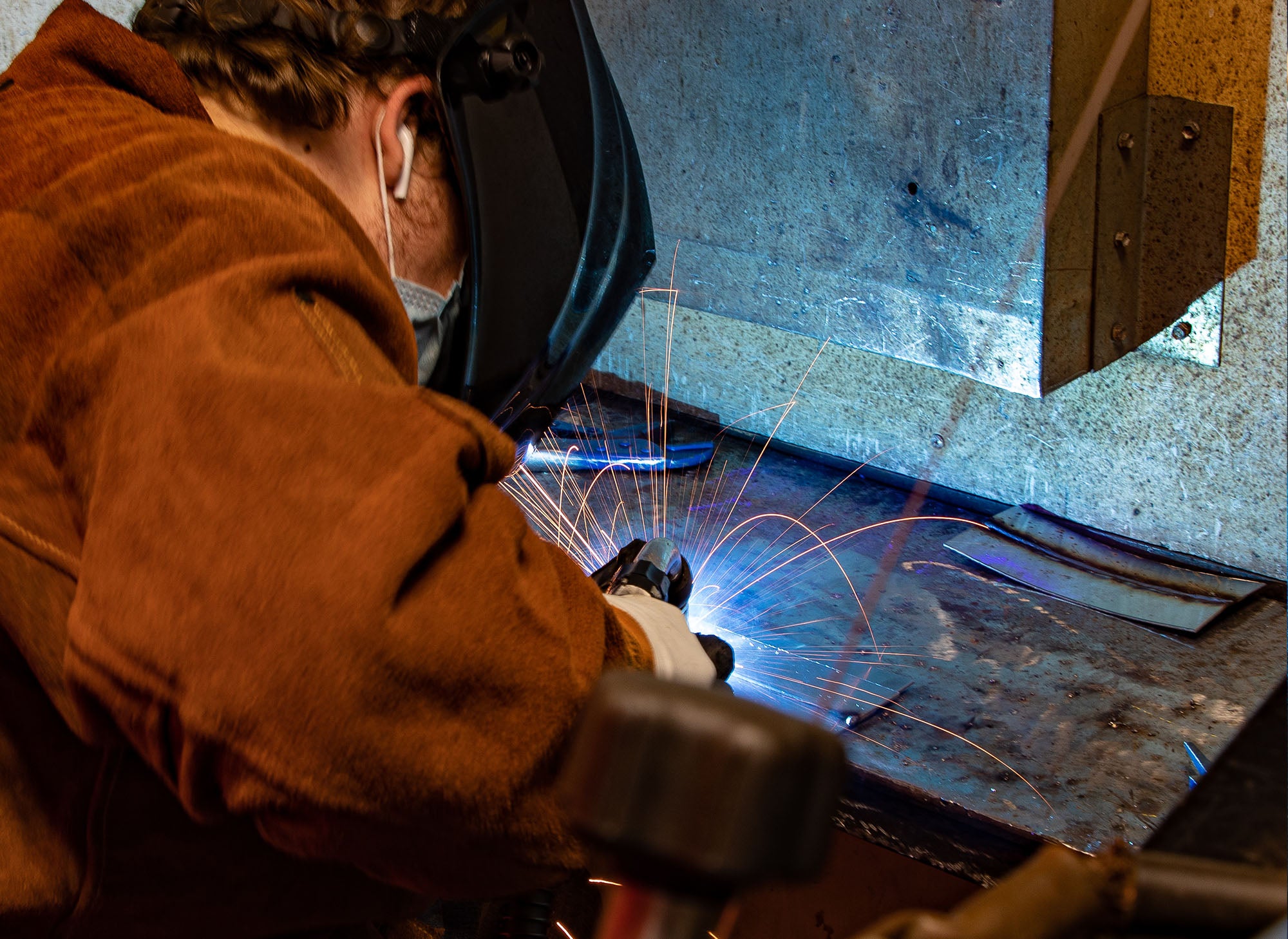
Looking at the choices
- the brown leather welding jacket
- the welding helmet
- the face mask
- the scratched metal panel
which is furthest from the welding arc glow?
the brown leather welding jacket

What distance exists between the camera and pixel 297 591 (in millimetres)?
775

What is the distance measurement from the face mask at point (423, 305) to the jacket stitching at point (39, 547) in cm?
55

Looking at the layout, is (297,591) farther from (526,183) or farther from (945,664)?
(945,664)

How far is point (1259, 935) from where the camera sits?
20.6 inches

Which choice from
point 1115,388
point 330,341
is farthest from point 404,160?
point 1115,388

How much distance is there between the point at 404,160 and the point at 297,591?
32.9 inches

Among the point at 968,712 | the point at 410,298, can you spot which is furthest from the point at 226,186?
the point at 968,712

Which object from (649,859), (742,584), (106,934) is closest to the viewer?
(649,859)

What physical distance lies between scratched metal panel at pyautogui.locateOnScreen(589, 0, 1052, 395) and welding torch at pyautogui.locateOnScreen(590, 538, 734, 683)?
62 centimetres

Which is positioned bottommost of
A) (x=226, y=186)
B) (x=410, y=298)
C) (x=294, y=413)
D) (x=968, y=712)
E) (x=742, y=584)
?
(x=742, y=584)

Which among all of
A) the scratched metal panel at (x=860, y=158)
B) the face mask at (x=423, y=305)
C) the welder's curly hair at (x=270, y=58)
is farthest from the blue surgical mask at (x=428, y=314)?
the scratched metal panel at (x=860, y=158)

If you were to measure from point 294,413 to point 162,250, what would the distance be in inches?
7.9

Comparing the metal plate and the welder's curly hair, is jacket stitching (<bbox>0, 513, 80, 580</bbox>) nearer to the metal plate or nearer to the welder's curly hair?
the welder's curly hair

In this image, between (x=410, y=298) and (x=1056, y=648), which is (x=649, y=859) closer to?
(x=410, y=298)
